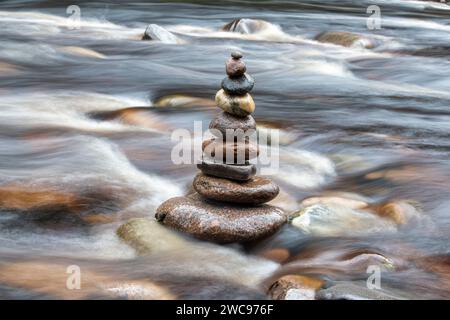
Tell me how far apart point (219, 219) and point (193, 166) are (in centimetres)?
180

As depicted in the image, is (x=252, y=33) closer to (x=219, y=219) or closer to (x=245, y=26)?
(x=245, y=26)

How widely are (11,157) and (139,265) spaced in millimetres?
2762

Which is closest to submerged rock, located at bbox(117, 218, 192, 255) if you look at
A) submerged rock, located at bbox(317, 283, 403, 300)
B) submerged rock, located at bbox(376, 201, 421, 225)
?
submerged rock, located at bbox(317, 283, 403, 300)

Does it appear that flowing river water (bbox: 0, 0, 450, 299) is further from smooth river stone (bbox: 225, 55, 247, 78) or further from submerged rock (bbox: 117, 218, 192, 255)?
smooth river stone (bbox: 225, 55, 247, 78)

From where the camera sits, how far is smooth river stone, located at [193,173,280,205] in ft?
19.5

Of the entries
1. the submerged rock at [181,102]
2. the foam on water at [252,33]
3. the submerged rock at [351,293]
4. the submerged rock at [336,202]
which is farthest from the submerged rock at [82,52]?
the submerged rock at [351,293]

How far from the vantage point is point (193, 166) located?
299 inches

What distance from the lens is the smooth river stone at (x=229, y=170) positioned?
5992 mm

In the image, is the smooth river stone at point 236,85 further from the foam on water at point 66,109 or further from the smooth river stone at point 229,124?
the foam on water at point 66,109

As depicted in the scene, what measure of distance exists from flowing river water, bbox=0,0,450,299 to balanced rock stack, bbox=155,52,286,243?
17 cm

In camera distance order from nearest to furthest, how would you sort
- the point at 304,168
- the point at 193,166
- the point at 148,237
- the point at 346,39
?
1. the point at 148,237
2. the point at 193,166
3. the point at 304,168
4. the point at 346,39

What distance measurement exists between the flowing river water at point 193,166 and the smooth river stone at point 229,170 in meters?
0.52

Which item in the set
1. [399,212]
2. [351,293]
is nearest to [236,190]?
[399,212]
